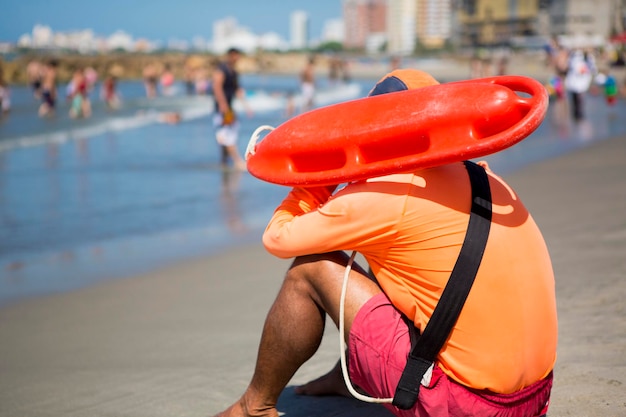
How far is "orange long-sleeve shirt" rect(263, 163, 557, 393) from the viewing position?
204 cm

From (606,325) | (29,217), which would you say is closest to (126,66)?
(29,217)

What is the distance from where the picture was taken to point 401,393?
210 cm

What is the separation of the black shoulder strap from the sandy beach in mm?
697

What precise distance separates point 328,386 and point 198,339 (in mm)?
1008

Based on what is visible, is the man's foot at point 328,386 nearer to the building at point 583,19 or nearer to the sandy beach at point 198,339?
the sandy beach at point 198,339

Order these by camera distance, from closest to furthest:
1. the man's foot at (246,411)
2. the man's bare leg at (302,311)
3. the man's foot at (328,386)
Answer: the man's bare leg at (302,311), the man's foot at (246,411), the man's foot at (328,386)

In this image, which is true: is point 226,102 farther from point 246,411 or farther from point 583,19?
point 583,19

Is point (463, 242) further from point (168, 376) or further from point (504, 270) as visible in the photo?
point (168, 376)

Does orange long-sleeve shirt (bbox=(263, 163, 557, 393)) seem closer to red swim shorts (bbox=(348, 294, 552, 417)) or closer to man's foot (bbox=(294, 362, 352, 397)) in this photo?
red swim shorts (bbox=(348, 294, 552, 417))

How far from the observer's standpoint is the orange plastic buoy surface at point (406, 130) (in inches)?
79.1

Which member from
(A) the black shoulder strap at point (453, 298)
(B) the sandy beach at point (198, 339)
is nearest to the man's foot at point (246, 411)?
(B) the sandy beach at point (198, 339)

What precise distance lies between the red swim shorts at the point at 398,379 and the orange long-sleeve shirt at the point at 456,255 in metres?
0.04

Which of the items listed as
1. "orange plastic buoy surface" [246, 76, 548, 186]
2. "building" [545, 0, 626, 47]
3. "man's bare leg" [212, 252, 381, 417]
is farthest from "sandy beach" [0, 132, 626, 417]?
"building" [545, 0, 626, 47]

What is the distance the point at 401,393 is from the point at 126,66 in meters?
86.8
